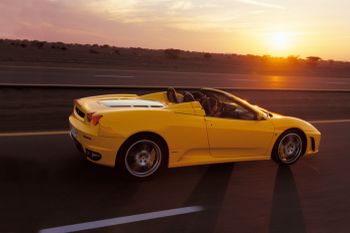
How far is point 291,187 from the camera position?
20.0 feet

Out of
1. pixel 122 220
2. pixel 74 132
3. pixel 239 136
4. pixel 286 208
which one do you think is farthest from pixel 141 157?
pixel 286 208

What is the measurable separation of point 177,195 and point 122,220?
1.09m

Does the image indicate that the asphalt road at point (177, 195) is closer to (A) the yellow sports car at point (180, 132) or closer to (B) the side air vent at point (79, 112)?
(A) the yellow sports car at point (180, 132)

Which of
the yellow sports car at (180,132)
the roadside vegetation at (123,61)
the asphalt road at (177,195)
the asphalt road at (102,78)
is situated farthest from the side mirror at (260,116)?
the roadside vegetation at (123,61)

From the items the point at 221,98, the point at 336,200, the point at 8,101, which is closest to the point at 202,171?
the point at 221,98

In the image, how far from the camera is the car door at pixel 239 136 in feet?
20.8

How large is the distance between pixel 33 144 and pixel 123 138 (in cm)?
261

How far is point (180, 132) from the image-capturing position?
6.00 metres

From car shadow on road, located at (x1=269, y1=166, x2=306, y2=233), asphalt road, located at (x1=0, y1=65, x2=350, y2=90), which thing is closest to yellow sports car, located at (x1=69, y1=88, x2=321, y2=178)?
car shadow on road, located at (x1=269, y1=166, x2=306, y2=233)

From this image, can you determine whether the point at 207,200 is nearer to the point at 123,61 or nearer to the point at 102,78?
the point at 102,78

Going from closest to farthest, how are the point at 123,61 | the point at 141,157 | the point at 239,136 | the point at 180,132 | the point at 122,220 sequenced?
1. the point at 122,220
2. the point at 141,157
3. the point at 180,132
4. the point at 239,136
5. the point at 123,61

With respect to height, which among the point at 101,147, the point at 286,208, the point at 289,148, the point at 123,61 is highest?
the point at 123,61

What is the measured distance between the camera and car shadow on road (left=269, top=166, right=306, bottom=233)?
4.69 metres

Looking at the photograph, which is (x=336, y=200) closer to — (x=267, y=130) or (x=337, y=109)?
(x=267, y=130)
